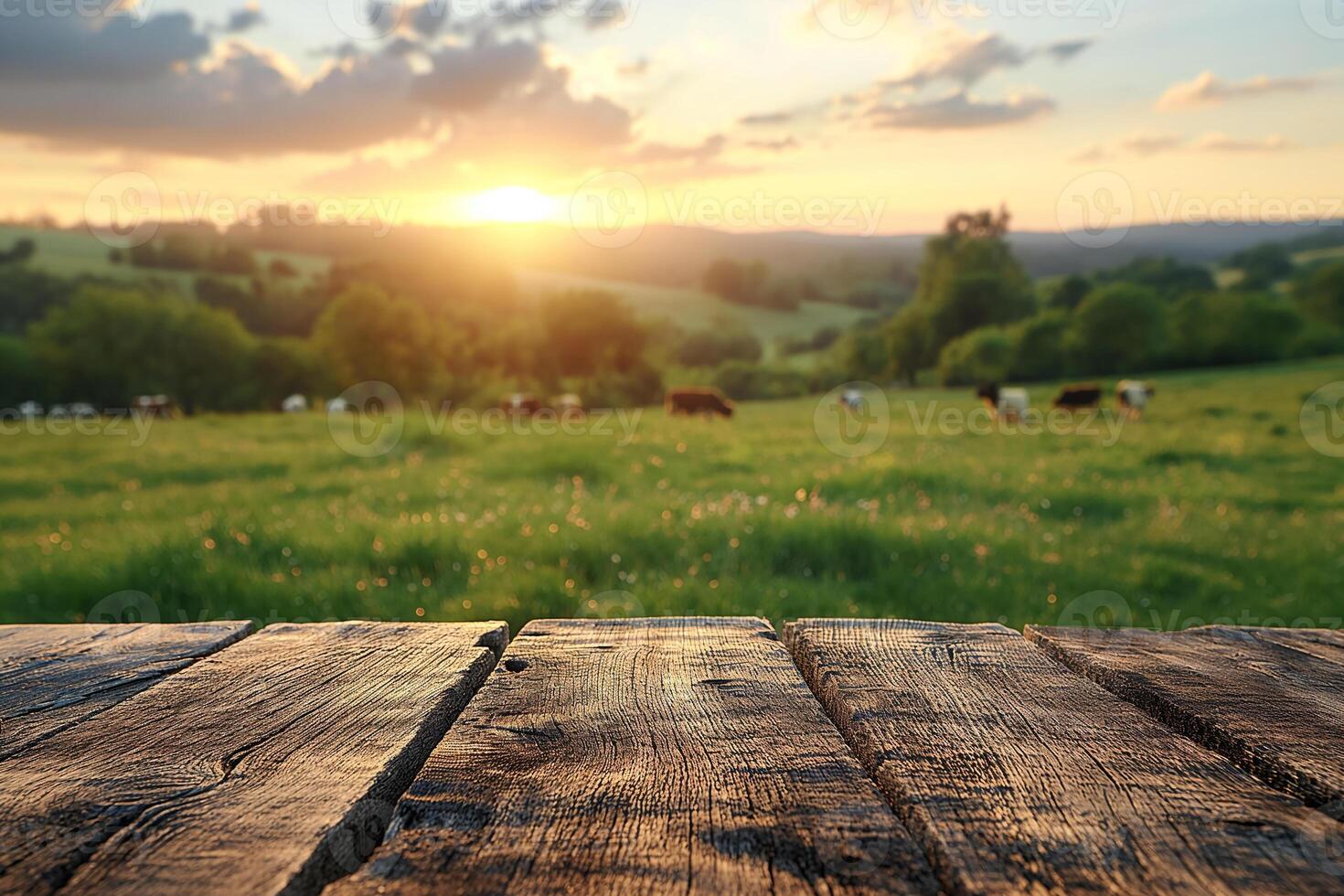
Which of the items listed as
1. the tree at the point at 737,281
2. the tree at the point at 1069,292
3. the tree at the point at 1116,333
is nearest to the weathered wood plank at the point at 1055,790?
the tree at the point at 1116,333

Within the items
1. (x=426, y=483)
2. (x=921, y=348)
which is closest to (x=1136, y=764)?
(x=426, y=483)

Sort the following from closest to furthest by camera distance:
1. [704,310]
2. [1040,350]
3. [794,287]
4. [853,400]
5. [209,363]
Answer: [853,400] < [1040,350] < [209,363] < [704,310] < [794,287]

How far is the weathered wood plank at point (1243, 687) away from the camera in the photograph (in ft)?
3.84

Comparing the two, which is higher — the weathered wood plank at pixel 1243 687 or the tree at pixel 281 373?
the weathered wood plank at pixel 1243 687

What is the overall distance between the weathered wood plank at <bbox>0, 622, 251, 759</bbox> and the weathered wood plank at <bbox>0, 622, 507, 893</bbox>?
→ 57 mm

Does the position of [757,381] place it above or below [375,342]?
below

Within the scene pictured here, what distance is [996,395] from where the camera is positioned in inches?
1198

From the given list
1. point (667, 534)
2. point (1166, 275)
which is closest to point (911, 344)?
point (1166, 275)

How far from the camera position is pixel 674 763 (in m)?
1.16

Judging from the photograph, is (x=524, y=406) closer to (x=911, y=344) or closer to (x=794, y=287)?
(x=911, y=344)

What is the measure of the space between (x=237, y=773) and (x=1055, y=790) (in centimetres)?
113

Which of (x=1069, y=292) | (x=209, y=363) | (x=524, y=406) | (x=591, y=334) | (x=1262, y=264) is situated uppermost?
(x=1262, y=264)

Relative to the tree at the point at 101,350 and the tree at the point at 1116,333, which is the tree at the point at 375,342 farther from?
the tree at the point at 1116,333

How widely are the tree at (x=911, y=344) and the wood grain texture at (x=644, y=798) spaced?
221ft
